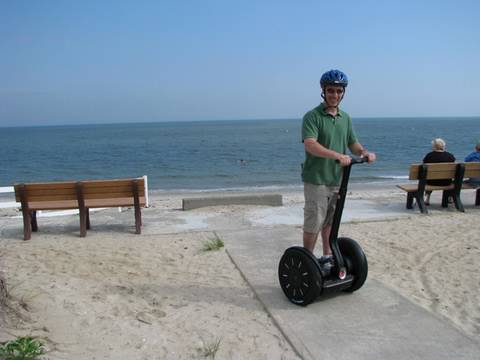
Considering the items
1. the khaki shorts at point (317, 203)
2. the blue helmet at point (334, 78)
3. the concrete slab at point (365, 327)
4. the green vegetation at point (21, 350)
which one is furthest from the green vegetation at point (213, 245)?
the green vegetation at point (21, 350)

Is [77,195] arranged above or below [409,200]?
above

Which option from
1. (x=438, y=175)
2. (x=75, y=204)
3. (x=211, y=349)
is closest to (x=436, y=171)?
(x=438, y=175)

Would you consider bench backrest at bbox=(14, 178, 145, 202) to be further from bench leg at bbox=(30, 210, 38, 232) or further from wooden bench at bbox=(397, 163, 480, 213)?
wooden bench at bbox=(397, 163, 480, 213)

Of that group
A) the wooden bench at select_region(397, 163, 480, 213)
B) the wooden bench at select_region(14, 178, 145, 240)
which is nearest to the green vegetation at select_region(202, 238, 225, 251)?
the wooden bench at select_region(14, 178, 145, 240)

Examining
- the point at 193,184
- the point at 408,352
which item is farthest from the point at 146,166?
the point at 408,352

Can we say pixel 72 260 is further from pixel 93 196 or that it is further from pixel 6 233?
pixel 6 233

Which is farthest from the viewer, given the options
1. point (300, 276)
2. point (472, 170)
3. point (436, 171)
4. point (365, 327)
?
point (472, 170)

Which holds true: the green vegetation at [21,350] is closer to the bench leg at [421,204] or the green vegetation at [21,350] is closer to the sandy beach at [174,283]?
the sandy beach at [174,283]

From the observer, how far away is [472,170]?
8.48 m

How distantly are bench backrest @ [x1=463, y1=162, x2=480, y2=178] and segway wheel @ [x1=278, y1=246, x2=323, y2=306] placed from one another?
18.9 ft

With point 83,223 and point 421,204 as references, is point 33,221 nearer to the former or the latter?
A: point 83,223

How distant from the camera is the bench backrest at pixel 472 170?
27.7 feet

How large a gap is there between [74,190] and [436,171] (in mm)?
6219

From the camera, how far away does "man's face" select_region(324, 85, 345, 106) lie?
401 cm
